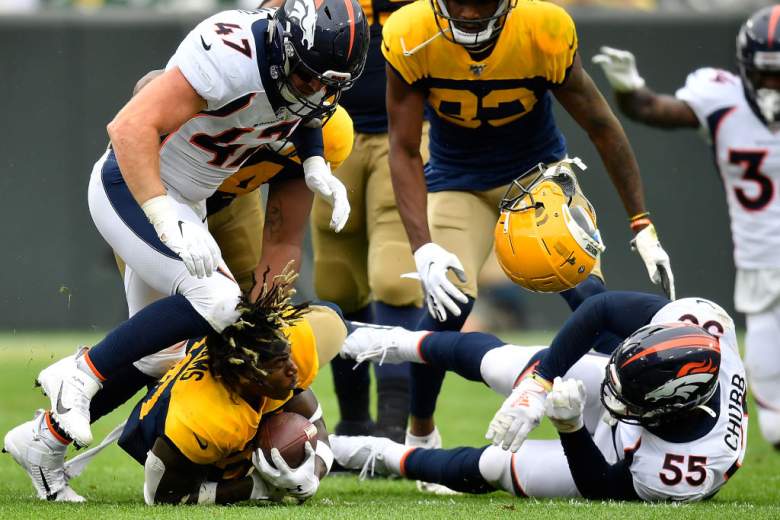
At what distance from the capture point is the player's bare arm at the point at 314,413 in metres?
4.09

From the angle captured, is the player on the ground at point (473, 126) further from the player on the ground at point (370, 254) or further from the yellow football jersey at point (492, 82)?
the player on the ground at point (370, 254)

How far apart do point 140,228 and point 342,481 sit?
60.1 inches

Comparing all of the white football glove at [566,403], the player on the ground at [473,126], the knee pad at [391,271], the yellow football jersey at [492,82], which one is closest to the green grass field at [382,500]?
the white football glove at [566,403]

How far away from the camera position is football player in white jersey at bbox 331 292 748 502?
3830 millimetres

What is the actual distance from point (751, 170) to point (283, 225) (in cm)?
281

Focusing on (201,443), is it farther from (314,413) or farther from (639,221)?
(639,221)

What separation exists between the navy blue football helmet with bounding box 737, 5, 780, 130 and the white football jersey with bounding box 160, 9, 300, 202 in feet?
8.80

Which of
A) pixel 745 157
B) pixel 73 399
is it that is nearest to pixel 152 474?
pixel 73 399

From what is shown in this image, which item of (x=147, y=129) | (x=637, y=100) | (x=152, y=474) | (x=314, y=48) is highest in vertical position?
(x=314, y=48)

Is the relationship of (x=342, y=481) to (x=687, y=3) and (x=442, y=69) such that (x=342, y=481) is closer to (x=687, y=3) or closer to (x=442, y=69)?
(x=442, y=69)

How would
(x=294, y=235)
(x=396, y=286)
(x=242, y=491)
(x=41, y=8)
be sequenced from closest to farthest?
(x=242, y=491), (x=294, y=235), (x=396, y=286), (x=41, y=8)

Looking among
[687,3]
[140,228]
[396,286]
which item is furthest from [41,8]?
[140,228]

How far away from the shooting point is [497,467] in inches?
168

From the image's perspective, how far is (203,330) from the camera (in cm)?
386
